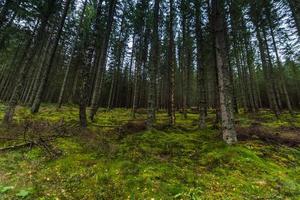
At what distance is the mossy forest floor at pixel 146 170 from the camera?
4.30 meters

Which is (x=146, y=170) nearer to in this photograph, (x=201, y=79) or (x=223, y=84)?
(x=223, y=84)

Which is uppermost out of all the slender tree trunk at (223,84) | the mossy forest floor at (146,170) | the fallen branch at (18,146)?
the slender tree trunk at (223,84)

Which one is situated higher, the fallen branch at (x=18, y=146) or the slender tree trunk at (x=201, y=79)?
the slender tree trunk at (x=201, y=79)

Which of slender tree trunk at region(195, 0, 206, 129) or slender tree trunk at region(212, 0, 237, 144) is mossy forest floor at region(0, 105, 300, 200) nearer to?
slender tree trunk at region(212, 0, 237, 144)

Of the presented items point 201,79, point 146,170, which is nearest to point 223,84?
point 201,79

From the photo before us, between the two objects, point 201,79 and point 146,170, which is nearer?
point 146,170

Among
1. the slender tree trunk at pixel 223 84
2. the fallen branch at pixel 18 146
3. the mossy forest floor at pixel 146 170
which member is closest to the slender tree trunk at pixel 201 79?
the slender tree trunk at pixel 223 84

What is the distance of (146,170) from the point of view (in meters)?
5.41

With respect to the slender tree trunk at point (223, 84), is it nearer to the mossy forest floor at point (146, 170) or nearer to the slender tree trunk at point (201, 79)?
the mossy forest floor at point (146, 170)

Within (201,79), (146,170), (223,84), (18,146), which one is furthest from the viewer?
(201,79)

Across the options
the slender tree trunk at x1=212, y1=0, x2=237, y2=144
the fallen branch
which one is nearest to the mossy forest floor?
the fallen branch

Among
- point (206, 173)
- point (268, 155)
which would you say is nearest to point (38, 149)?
point (206, 173)

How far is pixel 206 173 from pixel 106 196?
2766 mm

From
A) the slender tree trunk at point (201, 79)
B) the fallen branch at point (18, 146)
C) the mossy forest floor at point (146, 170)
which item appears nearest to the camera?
the mossy forest floor at point (146, 170)
